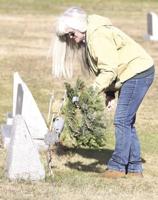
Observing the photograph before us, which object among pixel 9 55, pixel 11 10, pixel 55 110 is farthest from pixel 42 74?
pixel 11 10

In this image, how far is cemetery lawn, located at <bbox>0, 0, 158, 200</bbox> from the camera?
687 centimetres

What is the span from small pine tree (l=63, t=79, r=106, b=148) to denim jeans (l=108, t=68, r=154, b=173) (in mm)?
308

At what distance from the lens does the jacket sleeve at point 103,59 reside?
7.05 metres

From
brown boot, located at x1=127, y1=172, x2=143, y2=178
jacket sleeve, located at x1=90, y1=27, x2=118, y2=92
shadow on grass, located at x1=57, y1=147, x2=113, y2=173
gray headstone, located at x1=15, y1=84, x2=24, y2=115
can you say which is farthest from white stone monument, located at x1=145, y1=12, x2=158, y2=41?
jacket sleeve, located at x1=90, y1=27, x2=118, y2=92

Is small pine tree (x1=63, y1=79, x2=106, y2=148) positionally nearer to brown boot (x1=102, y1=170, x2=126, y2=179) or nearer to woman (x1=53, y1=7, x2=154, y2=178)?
woman (x1=53, y1=7, x2=154, y2=178)

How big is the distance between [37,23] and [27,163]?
16.9 meters

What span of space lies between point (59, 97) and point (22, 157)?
19.3 ft

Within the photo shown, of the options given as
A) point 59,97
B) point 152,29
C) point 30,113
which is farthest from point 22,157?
point 152,29

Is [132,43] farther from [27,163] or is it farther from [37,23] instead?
[37,23]

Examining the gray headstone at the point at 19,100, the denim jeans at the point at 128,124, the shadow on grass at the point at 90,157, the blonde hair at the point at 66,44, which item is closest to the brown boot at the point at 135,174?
the denim jeans at the point at 128,124

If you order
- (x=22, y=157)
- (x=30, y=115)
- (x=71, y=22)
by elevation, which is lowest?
(x=30, y=115)

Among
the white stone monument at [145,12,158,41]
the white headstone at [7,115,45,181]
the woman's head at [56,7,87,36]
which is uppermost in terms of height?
the woman's head at [56,7,87,36]

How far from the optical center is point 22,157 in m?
7.10

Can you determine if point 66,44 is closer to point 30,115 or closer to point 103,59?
point 103,59
